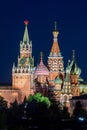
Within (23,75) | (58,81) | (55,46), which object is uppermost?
(55,46)

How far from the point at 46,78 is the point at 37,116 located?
Result: 29296mm

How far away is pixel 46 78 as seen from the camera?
111m

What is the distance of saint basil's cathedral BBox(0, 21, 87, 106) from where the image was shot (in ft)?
358

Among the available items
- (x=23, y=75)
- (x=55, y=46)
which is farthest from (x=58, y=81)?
(x=23, y=75)

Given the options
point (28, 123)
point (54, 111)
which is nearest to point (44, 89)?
point (54, 111)

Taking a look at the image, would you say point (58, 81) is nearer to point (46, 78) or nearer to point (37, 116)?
point (46, 78)

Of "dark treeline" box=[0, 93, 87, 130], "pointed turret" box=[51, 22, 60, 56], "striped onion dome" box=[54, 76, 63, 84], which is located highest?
"pointed turret" box=[51, 22, 60, 56]

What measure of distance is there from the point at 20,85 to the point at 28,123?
4352cm

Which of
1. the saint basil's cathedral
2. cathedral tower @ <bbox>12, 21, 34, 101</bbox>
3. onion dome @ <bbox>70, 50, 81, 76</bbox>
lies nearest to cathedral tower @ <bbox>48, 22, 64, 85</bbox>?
the saint basil's cathedral

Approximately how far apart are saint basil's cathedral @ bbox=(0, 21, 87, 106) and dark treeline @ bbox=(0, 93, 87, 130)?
271cm

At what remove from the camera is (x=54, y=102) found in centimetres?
10644

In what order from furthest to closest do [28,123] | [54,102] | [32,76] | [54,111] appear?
1. [32,76]
2. [54,102]
3. [54,111]
4. [28,123]

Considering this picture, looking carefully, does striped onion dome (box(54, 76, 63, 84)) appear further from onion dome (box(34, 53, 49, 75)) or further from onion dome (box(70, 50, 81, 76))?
onion dome (box(70, 50, 81, 76))

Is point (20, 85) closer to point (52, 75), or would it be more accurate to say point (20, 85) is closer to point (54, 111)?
point (52, 75)
